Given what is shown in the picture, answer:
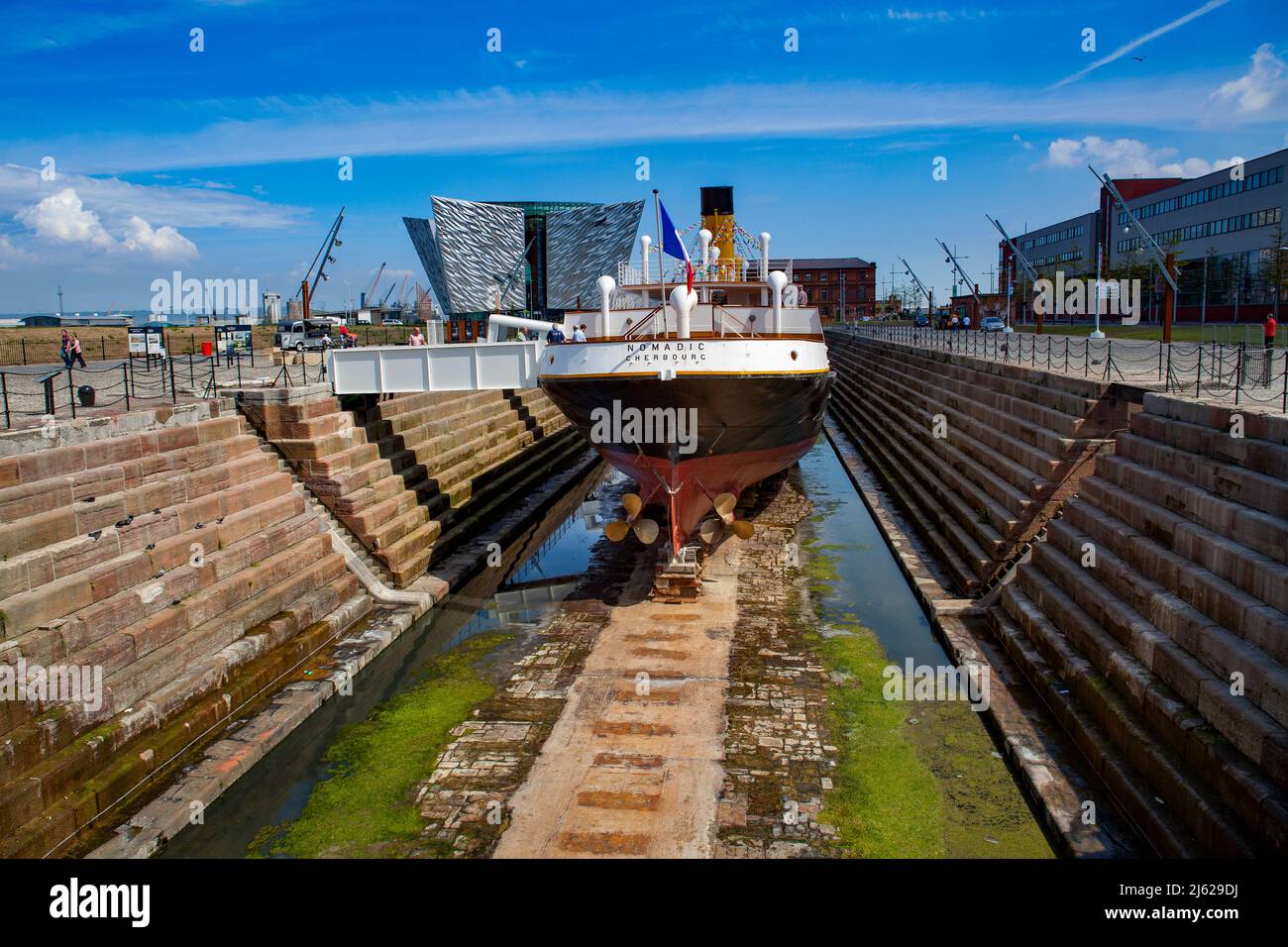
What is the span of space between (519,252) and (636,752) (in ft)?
284

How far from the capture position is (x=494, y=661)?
14.8 m

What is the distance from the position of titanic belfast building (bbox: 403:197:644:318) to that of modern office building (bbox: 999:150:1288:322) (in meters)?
45.6

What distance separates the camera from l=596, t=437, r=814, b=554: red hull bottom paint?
59.7ft

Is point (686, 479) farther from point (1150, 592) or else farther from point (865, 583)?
point (1150, 592)

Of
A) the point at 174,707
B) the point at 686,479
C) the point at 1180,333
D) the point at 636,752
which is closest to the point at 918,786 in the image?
the point at 636,752

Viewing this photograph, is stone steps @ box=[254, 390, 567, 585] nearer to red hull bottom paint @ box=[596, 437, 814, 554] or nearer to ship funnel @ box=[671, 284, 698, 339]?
red hull bottom paint @ box=[596, 437, 814, 554]

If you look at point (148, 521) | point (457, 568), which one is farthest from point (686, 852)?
point (457, 568)

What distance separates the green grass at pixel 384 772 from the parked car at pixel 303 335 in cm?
2711

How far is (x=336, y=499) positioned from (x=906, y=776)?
12605 millimetres

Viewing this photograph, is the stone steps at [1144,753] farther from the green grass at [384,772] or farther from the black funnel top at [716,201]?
the black funnel top at [716,201]

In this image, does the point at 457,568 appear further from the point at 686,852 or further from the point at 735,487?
the point at 686,852

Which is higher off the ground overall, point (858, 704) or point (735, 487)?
point (735, 487)

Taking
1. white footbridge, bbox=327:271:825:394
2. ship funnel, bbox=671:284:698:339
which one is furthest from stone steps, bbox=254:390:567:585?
ship funnel, bbox=671:284:698:339

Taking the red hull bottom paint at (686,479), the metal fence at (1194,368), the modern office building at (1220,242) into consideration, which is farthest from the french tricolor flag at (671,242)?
the modern office building at (1220,242)
